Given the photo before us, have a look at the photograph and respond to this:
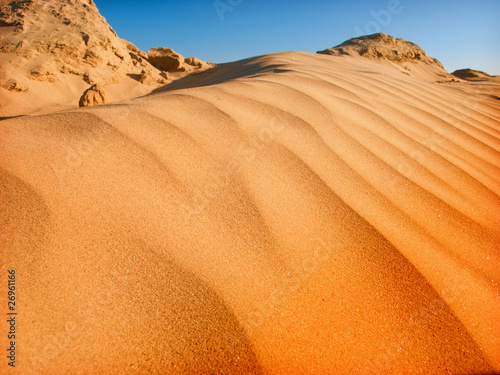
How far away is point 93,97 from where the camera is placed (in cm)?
234

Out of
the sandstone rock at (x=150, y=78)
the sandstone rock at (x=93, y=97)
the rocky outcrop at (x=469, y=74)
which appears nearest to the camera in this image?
the sandstone rock at (x=93, y=97)

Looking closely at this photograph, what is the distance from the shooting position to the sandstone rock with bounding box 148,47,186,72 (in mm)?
5609

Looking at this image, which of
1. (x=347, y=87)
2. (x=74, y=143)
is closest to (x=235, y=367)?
(x=74, y=143)

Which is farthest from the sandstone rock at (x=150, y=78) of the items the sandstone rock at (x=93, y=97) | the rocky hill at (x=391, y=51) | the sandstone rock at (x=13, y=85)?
the rocky hill at (x=391, y=51)

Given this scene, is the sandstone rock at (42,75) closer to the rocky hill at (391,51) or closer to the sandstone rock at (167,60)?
the sandstone rock at (167,60)

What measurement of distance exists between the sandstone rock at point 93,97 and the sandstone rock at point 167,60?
11.7ft

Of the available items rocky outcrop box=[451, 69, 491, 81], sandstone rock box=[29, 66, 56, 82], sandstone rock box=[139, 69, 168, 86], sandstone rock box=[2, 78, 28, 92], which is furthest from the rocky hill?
sandstone rock box=[2, 78, 28, 92]

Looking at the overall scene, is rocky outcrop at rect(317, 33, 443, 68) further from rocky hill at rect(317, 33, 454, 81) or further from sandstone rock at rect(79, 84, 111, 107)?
sandstone rock at rect(79, 84, 111, 107)

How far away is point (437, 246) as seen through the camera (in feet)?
3.47

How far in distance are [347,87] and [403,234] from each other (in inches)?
72.0

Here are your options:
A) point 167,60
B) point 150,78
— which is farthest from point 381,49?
point 150,78

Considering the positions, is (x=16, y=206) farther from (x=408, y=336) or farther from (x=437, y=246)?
(x=437, y=246)

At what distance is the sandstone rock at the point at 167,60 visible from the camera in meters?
5.61

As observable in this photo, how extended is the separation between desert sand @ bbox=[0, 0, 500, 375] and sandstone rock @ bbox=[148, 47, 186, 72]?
466cm
